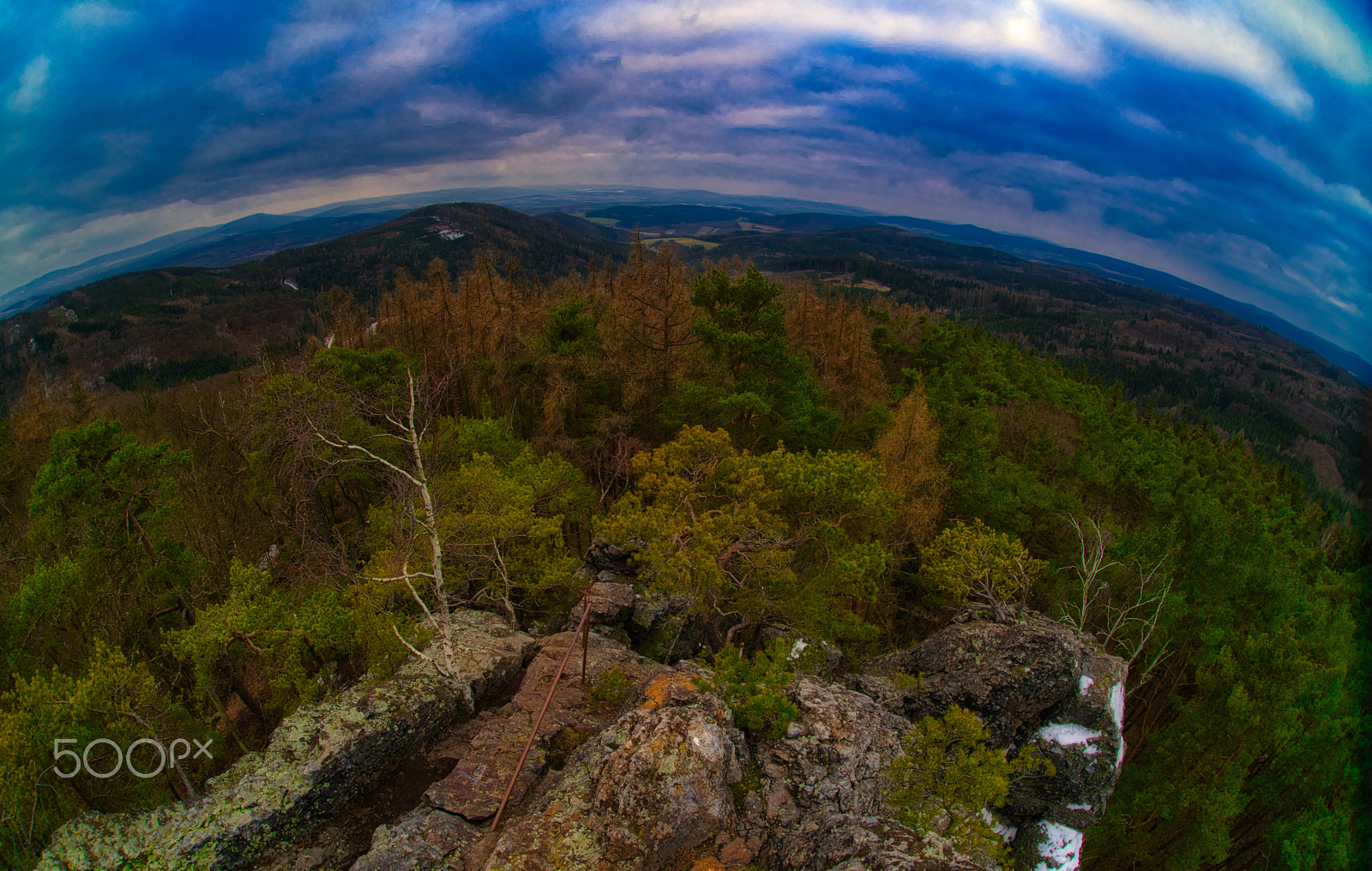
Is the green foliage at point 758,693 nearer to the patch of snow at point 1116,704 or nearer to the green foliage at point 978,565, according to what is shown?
the patch of snow at point 1116,704

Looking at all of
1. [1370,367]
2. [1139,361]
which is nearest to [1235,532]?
[1370,367]

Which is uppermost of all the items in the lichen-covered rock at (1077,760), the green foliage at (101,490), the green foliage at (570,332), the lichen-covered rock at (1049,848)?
the green foliage at (570,332)

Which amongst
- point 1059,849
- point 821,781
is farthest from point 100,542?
point 1059,849

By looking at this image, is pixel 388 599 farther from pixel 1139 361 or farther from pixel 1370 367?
Answer: pixel 1139 361

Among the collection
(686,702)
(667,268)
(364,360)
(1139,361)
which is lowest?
(1139,361)

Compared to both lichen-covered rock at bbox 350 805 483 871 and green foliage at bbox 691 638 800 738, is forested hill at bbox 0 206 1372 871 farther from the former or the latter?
lichen-covered rock at bbox 350 805 483 871

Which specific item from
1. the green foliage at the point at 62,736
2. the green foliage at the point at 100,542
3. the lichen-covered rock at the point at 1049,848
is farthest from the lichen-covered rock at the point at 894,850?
the green foliage at the point at 100,542
